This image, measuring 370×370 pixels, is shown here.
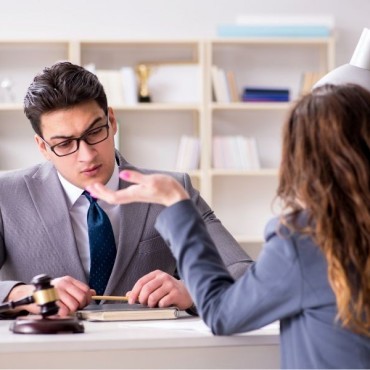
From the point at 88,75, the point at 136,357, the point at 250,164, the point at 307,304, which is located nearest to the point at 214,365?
the point at 136,357

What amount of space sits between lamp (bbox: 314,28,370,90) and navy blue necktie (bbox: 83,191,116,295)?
2.28 ft

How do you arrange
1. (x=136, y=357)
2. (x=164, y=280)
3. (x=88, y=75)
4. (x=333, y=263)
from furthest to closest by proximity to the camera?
(x=88, y=75) → (x=164, y=280) → (x=136, y=357) → (x=333, y=263)

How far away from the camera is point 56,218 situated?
2.37m

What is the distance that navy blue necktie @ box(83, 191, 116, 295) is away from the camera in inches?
91.4

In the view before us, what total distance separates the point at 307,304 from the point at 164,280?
635 millimetres

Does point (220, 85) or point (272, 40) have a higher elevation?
point (272, 40)

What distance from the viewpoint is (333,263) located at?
1.44 metres

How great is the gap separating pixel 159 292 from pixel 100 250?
0.34 metres

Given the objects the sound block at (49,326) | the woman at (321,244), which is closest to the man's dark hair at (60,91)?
the sound block at (49,326)

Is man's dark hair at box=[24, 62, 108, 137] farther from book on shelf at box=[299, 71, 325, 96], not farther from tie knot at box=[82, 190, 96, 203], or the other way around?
book on shelf at box=[299, 71, 325, 96]

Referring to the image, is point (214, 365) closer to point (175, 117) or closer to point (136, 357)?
point (136, 357)

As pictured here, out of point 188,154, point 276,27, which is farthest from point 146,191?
point 276,27

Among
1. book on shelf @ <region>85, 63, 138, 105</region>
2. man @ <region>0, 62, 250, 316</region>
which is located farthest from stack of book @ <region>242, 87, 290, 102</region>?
man @ <region>0, 62, 250, 316</region>

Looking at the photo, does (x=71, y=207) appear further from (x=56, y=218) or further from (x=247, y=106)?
(x=247, y=106)
